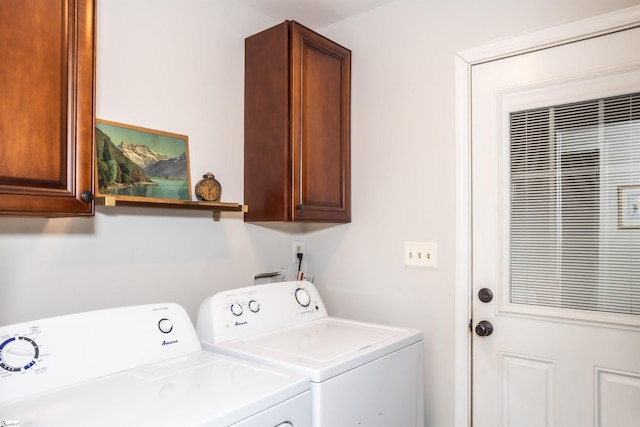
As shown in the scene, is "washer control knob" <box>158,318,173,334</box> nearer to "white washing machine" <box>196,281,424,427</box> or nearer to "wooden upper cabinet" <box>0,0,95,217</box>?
"white washing machine" <box>196,281,424,427</box>

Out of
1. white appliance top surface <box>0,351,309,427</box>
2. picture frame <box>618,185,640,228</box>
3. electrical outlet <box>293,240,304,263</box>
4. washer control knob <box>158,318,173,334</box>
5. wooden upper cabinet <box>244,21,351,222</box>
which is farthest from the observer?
electrical outlet <box>293,240,304,263</box>

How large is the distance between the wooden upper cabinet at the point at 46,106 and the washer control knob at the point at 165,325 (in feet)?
1.54

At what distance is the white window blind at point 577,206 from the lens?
1.62 metres

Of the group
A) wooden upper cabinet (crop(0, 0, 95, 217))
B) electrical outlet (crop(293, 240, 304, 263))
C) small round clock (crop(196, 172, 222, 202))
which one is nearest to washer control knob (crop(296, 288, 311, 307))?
electrical outlet (crop(293, 240, 304, 263))

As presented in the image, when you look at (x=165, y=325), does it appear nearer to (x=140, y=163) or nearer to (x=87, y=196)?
(x=87, y=196)

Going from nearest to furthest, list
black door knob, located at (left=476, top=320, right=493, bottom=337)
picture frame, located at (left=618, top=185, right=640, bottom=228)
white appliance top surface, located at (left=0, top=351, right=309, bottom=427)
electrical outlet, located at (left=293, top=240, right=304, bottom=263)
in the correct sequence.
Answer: white appliance top surface, located at (left=0, top=351, right=309, bottom=427), picture frame, located at (left=618, top=185, right=640, bottom=228), black door knob, located at (left=476, top=320, right=493, bottom=337), electrical outlet, located at (left=293, top=240, right=304, bottom=263)

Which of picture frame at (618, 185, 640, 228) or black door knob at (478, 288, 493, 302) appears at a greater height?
picture frame at (618, 185, 640, 228)

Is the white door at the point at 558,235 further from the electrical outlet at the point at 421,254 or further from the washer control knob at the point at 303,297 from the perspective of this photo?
the washer control knob at the point at 303,297

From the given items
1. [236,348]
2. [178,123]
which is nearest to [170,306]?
[236,348]

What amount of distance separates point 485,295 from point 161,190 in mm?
1445

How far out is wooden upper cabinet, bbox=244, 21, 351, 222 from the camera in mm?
2025

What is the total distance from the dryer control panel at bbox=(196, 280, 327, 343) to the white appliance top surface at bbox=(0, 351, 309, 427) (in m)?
0.25

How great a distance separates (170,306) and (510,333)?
136 centimetres

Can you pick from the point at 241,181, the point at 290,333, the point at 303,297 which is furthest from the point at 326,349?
the point at 241,181
